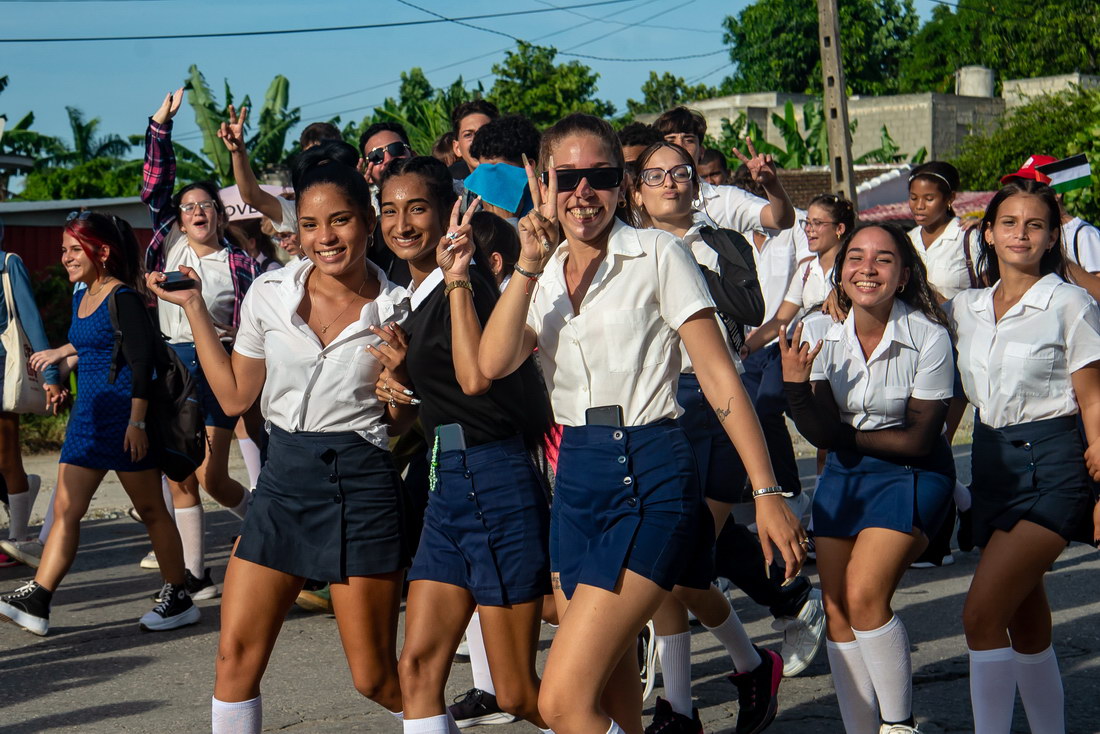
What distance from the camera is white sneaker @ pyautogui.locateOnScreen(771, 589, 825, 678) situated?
17.9 feet

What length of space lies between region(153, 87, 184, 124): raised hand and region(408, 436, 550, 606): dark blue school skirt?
10.8 feet

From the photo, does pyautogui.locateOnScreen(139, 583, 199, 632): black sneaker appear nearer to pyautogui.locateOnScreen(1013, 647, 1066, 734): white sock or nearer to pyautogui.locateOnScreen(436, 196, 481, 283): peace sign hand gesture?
pyautogui.locateOnScreen(436, 196, 481, 283): peace sign hand gesture

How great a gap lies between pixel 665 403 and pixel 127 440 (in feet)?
11.2

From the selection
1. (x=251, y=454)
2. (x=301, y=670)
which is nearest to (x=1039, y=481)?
(x=301, y=670)

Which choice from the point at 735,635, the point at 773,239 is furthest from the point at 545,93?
the point at 735,635

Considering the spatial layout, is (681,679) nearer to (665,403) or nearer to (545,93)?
(665,403)

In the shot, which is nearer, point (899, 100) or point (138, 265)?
point (138, 265)

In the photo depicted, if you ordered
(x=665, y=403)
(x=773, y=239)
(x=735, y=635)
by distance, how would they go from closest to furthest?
(x=665, y=403)
(x=735, y=635)
(x=773, y=239)

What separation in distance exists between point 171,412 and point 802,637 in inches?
122

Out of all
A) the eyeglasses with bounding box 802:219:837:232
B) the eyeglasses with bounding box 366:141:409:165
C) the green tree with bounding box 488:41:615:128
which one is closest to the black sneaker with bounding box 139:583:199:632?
the eyeglasses with bounding box 366:141:409:165

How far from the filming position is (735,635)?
189 inches

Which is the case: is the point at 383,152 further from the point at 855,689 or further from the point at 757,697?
the point at 855,689

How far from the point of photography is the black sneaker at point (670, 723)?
4.41 m

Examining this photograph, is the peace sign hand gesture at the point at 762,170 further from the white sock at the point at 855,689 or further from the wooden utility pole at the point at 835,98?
the wooden utility pole at the point at 835,98
